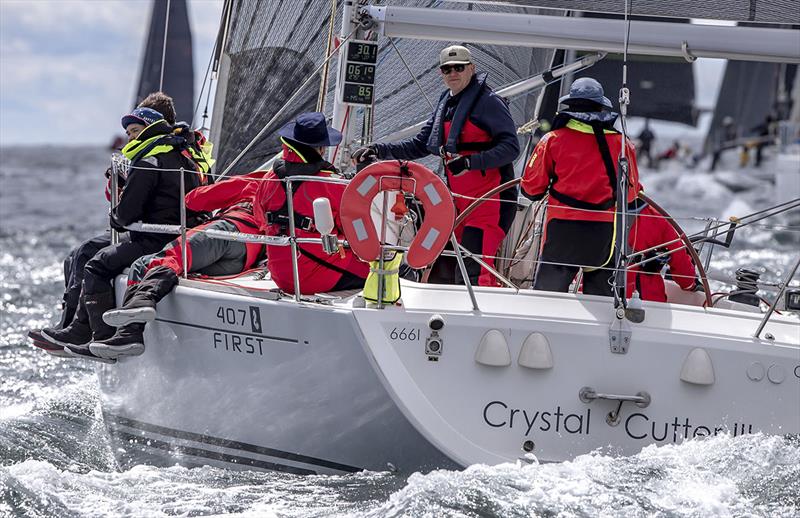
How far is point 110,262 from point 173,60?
9.96 meters

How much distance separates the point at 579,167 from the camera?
4.64 m

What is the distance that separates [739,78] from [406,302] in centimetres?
3318

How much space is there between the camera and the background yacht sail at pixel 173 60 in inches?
568

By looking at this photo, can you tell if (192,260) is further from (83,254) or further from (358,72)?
(358,72)

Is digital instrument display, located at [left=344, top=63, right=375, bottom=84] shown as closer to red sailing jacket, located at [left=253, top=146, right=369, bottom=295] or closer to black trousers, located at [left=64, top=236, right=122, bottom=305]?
red sailing jacket, located at [left=253, top=146, right=369, bottom=295]

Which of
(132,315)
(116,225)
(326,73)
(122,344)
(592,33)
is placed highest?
(592,33)

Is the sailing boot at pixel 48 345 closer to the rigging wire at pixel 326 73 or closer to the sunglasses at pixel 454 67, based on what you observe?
the rigging wire at pixel 326 73

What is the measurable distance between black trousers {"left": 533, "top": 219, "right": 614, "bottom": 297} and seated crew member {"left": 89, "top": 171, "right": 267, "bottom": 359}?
4.31ft

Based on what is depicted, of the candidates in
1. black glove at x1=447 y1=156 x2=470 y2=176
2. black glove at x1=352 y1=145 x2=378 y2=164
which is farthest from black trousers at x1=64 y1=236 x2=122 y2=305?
black glove at x1=447 y1=156 x2=470 y2=176

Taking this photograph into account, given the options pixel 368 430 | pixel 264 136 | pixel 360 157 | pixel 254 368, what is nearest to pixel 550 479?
pixel 368 430

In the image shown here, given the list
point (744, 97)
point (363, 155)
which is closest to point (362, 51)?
point (363, 155)

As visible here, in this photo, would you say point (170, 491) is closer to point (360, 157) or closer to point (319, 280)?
point (319, 280)

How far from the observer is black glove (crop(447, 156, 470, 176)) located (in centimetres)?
504

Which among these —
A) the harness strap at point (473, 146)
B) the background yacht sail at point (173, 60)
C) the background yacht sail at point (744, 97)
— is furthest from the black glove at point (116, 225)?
the background yacht sail at point (744, 97)
